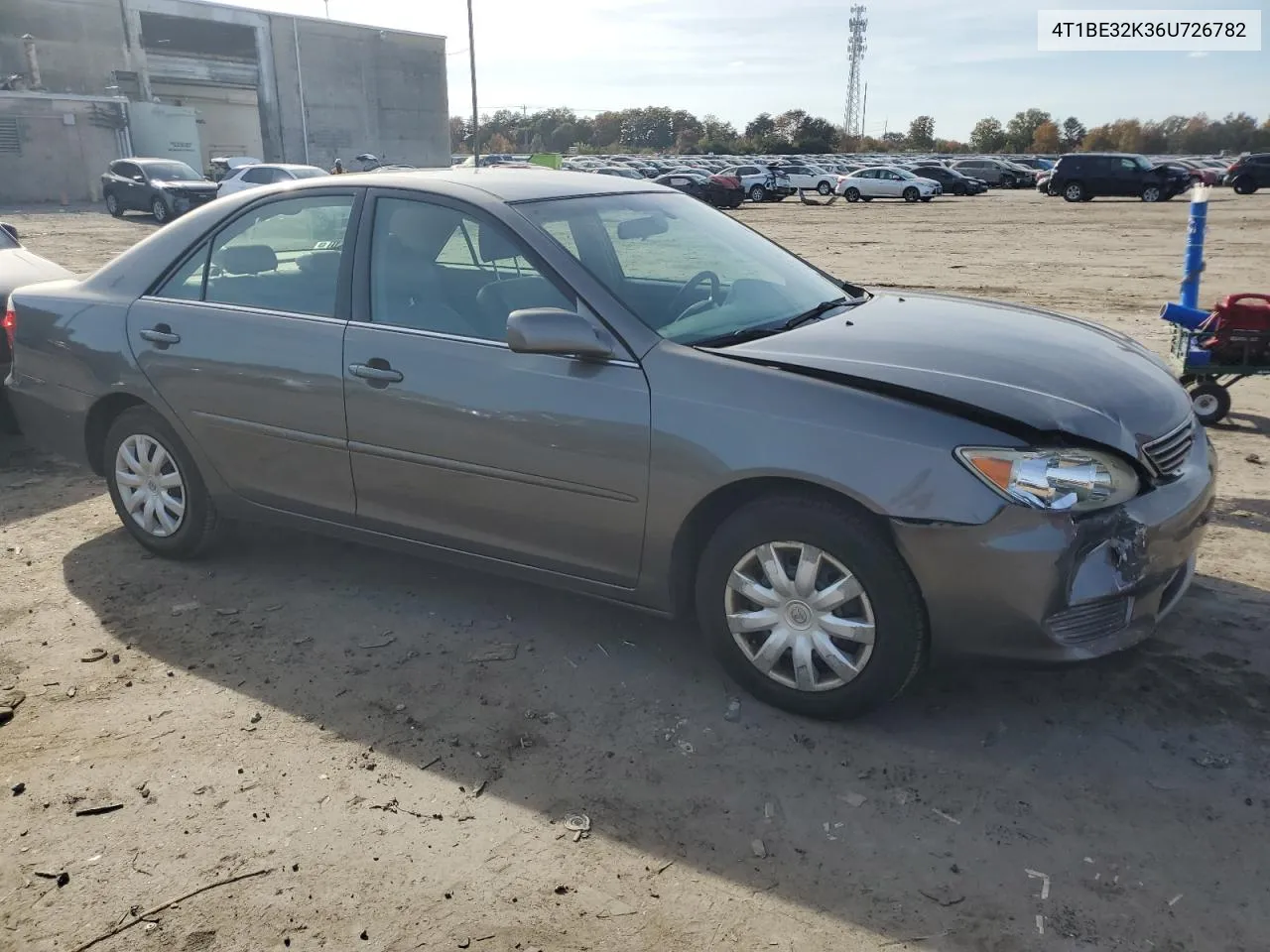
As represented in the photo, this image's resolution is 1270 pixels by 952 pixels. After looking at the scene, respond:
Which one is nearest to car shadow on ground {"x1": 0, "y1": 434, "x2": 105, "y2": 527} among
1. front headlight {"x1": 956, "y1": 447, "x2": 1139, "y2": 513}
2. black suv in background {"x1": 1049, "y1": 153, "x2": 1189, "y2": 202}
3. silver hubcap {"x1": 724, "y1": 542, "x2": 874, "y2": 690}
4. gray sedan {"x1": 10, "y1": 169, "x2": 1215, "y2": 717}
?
gray sedan {"x1": 10, "y1": 169, "x2": 1215, "y2": 717}

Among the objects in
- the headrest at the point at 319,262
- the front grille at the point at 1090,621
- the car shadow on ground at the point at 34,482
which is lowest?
the car shadow on ground at the point at 34,482

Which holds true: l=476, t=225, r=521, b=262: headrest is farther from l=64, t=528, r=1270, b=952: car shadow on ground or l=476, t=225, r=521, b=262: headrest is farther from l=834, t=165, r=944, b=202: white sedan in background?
l=834, t=165, r=944, b=202: white sedan in background

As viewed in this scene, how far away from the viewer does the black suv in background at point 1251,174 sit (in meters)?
38.2

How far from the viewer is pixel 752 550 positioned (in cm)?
323

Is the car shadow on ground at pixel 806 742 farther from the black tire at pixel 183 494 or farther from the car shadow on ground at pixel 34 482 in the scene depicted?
the car shadow on ground at pixel 34 482

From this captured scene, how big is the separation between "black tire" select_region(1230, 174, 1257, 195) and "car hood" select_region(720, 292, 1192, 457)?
41.8 meters

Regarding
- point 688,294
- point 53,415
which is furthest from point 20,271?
point 688,294

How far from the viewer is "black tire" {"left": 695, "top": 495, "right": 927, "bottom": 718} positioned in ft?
9.95

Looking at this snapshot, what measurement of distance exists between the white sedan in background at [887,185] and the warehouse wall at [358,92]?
28.3 meters

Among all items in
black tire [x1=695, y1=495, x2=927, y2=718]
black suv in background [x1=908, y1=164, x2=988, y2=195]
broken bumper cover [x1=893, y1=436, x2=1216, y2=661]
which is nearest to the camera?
broken bumper cover [x1=893, y1=436, x2=1216, y2=661]

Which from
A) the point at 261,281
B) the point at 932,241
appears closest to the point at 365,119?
the point at 932,241

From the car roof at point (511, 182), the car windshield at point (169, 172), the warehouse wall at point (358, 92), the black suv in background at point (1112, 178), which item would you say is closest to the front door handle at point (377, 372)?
the car roof at point (511, 182)

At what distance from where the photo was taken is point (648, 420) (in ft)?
10.8

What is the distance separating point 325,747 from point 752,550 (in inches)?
59.7
